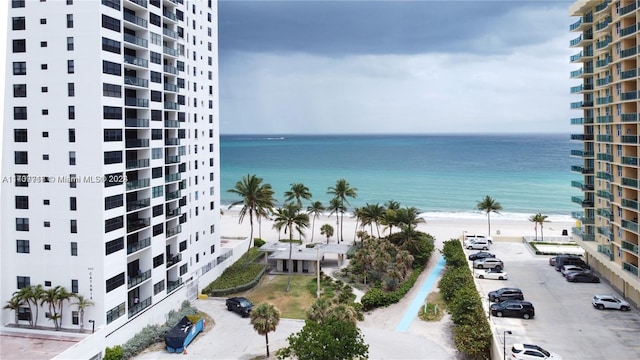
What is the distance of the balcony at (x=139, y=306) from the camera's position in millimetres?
34906

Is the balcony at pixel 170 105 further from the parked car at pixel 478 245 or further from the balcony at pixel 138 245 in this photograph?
the parked car at pixel 478 245

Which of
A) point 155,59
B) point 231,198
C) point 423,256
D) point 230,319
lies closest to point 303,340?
point 230,319

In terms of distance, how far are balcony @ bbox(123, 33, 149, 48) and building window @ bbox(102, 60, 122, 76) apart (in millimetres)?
2546

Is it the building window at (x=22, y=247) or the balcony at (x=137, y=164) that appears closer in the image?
the building window at (x=22, y=247)

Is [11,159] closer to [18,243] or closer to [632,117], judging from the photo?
[18,243]

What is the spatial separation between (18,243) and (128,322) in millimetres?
8833

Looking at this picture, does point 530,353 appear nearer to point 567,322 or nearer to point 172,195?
point 567,322

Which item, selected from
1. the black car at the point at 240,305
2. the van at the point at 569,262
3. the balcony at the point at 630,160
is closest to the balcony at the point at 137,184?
the black car at the point at 240,305

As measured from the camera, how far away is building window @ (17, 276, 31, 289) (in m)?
32.4

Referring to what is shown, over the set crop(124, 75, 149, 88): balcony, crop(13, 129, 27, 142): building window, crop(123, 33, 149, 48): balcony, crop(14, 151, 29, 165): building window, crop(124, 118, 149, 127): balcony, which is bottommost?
crop(14, 151, 29, 165): building window

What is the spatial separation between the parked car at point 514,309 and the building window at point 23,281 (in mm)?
32804

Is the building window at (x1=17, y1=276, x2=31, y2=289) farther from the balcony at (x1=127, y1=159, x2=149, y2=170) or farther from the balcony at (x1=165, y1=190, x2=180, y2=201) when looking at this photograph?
the balcony at (x1=165, y1=190, x2=180, y2=201)

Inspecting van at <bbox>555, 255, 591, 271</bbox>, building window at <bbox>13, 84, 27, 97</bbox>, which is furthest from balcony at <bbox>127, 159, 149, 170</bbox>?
van at <bbox>555, 255, 591, 271</bbox>

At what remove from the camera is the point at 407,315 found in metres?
38.8
